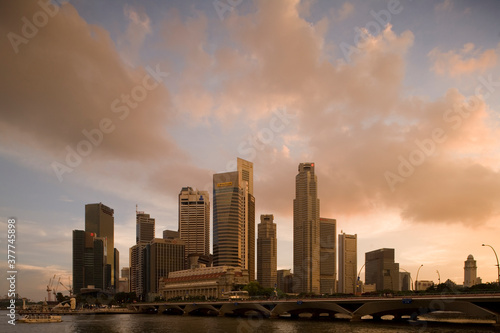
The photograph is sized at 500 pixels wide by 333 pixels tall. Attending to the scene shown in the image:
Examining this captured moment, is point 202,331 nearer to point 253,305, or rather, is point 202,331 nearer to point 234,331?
point 234,331

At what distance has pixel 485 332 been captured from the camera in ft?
271

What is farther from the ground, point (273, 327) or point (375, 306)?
point (375, 306)

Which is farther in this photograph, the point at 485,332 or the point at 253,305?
the point at 253,305

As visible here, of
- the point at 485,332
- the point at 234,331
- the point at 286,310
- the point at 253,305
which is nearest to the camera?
the point at 485,332

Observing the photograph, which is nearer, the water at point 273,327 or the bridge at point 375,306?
the bridge at point 375,306

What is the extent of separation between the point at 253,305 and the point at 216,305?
35.5 meters

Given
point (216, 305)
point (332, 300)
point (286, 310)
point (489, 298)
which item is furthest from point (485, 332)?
point (216, 305)

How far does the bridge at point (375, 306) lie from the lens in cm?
9188

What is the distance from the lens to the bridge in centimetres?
9188

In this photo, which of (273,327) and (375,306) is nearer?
(273,327)

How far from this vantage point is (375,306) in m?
113

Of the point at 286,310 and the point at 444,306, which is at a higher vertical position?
the point at 444,306

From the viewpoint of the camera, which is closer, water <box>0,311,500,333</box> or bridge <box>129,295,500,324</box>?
bridge <box>129,295,500,324</box>

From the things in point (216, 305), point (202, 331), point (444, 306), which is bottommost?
point (216, 305)
